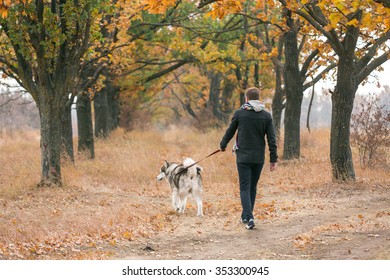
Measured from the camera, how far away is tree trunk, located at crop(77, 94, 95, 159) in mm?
24500

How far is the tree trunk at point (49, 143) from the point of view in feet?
54.3

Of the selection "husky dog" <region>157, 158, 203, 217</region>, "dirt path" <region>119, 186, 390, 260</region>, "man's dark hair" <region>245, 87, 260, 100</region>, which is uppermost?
"man's dark hair" <region>245, 87, 260, 100</region>

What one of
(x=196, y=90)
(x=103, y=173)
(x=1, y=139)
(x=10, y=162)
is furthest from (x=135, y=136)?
(x=196, y=90)

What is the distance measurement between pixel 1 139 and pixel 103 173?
18.4 meters

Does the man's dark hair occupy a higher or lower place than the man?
higher

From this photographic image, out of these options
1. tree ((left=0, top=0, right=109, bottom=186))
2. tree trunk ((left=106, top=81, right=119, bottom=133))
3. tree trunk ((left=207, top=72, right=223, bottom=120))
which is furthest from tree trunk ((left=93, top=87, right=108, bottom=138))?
tree trunk ((left=207, top=72, right=223, bottom=120))

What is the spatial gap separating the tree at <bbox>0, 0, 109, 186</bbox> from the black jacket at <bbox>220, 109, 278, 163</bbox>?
18.9 feet

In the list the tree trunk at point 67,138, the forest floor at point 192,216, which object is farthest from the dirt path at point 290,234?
the tree trunk at point 67,138

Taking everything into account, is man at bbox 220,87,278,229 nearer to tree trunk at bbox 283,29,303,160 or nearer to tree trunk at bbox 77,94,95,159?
tree trunk at bbox 283,29,303,160

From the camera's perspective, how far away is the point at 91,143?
2459cm

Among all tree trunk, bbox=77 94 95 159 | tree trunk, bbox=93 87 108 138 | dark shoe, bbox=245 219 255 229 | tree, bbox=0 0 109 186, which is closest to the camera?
dark shoe, bbox=245 219 255 229

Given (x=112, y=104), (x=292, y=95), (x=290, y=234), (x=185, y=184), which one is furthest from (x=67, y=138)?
(x=290, y=234)

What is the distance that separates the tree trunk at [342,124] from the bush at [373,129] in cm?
234

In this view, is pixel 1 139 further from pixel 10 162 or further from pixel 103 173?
pixel 103 173
